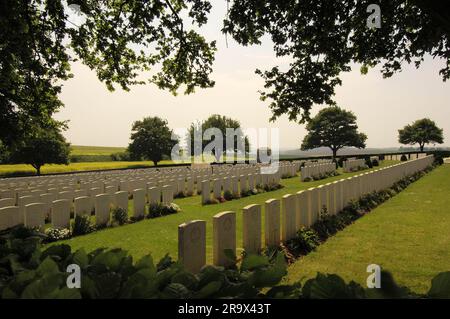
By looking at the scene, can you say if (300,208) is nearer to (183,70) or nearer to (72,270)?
(183,70)

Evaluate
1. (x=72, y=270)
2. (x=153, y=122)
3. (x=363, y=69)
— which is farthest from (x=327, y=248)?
(x=153, y=122)

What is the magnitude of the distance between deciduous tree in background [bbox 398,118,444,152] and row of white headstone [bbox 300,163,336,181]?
Result: 6950 cm

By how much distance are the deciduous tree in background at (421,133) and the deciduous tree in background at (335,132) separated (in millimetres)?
21222

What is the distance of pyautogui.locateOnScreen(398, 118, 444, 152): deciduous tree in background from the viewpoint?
8425 cm

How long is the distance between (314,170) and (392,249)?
16.9m

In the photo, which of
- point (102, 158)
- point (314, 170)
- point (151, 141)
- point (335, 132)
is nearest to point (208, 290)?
point (314, 170)

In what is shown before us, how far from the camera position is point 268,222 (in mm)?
7395

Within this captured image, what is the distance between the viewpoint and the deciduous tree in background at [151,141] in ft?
176

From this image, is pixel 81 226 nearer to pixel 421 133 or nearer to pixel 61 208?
pixel 61 208

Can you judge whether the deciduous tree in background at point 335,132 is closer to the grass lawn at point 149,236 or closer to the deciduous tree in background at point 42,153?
the deciduous tree in background at point 42,153

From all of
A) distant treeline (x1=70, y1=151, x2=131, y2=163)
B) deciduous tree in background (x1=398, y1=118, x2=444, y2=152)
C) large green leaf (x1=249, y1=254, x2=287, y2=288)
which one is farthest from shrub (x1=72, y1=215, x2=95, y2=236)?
deciduous tree in background (x1=398, y1=118, x2=444, y2=152)

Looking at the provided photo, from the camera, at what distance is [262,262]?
2125 mm

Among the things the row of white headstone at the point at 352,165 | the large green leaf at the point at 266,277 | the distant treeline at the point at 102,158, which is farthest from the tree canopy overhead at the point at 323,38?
the distant treeline at the point at 102,158

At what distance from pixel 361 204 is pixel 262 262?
37.2ft
